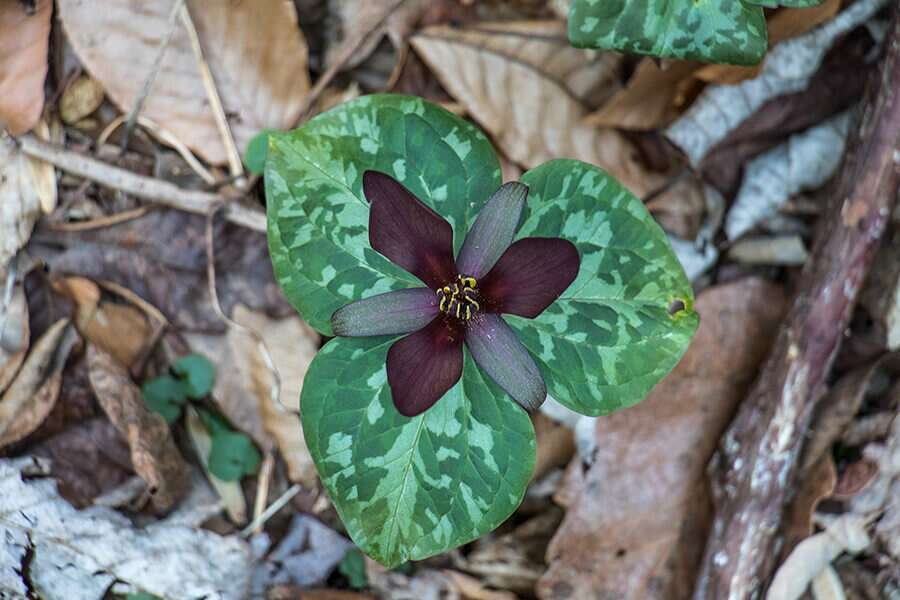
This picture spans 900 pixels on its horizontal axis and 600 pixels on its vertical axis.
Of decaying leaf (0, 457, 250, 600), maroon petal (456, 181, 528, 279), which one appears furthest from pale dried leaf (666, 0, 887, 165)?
decaying leaf (0, 457, 250, 600)

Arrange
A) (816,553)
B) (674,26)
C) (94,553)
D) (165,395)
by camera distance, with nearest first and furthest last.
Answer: (674,26) < (94,553) < (816,553) < (165,395)

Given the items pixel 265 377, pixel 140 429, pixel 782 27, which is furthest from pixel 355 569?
pixel 782 27

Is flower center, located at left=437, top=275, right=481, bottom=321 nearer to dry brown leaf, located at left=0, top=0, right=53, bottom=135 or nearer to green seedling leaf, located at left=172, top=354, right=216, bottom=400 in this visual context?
A: green seedling leaf, located at left=172, top=354, right=216, bottom=400

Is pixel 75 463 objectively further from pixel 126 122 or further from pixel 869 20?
pixel 869 20

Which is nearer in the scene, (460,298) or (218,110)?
(460,298)

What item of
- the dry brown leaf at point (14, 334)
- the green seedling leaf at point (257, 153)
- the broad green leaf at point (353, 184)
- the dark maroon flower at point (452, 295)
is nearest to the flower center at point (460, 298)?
the dark maroon flower at point (452, 295)

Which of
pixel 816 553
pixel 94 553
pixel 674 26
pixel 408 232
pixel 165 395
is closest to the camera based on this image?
pixel 408 232

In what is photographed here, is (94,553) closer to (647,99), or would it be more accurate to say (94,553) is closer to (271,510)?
(271,510)
